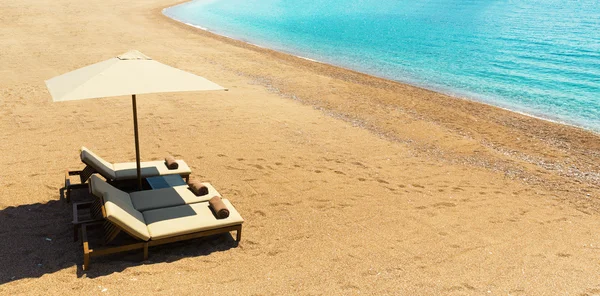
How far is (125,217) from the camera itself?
5.81 m

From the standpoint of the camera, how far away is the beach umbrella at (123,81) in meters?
5.62

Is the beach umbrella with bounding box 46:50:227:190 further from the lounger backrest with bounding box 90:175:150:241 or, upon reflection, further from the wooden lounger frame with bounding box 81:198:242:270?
the wooden lounger frame with bounding box 81:198:242:270

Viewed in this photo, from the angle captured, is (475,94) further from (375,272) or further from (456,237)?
(375,272)

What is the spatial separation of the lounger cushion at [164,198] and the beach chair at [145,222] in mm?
15

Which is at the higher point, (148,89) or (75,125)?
(148,89)

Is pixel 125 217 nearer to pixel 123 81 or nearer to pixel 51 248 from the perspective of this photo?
pixel 51 248

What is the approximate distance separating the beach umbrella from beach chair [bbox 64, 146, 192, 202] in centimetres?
144

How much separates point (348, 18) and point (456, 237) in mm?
49085

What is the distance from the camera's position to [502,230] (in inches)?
304

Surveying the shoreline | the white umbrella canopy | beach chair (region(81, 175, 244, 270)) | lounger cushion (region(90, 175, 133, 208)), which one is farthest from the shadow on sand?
the shoreline

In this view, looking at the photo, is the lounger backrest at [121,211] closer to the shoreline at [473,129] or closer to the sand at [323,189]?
the sand at [323,189]

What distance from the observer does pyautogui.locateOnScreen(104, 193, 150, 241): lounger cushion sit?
18.4 feet

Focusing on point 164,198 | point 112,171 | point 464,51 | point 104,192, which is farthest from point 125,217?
point 464,51

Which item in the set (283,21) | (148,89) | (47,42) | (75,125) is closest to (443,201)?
(148,89)
